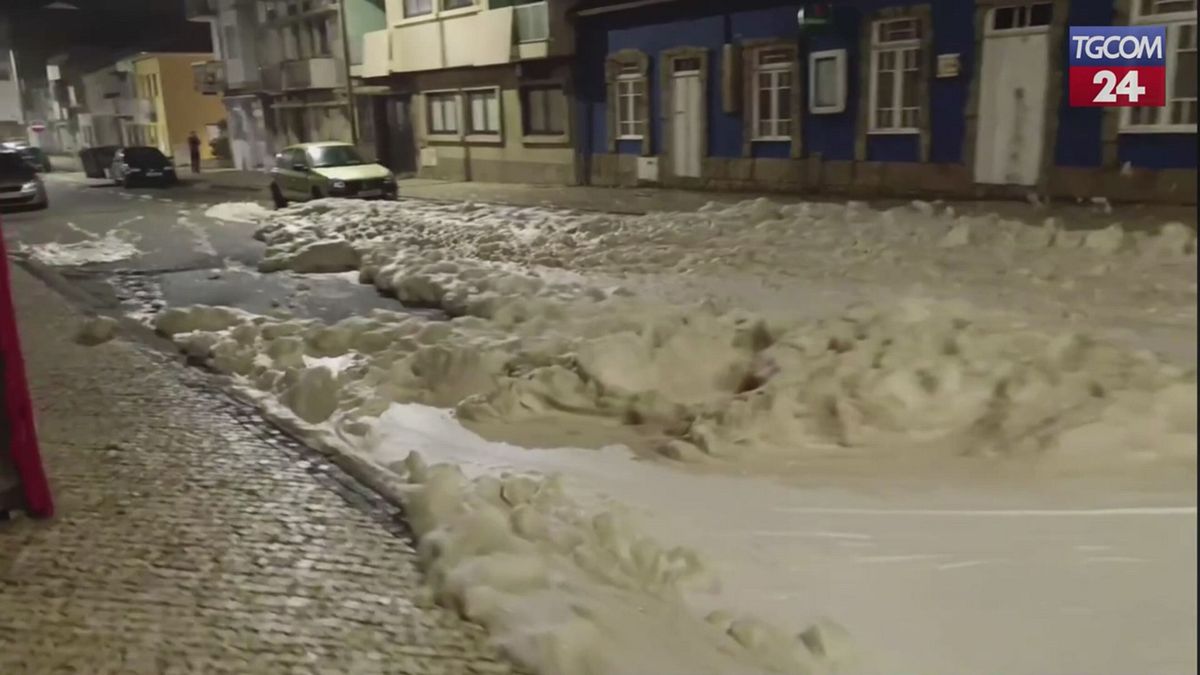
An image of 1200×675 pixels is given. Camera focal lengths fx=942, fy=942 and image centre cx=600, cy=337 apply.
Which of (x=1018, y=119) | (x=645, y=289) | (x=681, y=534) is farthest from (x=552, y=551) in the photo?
(x=1018, y=119)

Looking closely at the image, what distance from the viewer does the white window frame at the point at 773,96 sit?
12.0 metres

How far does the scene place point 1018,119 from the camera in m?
5.90

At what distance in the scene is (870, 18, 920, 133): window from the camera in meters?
11.2

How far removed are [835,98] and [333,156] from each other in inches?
378

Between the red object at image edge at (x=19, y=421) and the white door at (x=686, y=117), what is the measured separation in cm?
1132

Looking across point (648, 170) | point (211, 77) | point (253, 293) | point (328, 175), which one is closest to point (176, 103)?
point (211, 77)

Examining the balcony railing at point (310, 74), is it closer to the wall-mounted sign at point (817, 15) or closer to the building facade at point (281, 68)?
the building facade at point (281, 68)

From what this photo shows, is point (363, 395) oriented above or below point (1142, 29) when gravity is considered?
below

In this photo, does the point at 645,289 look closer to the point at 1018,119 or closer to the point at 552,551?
the point at 1018,119

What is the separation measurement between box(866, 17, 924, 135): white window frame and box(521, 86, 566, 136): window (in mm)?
8811

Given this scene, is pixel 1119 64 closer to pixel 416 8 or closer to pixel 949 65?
pixel 949 65

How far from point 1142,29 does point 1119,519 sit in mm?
1019

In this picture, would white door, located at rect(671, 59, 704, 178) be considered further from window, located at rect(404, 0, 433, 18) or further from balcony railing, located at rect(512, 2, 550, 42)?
window, located at rect(404, 0, 433, 18)

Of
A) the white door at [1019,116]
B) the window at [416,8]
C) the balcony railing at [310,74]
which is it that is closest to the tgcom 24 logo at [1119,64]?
the white door at [1019,116]
